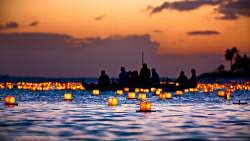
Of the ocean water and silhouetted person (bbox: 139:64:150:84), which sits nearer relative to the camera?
the ocean water

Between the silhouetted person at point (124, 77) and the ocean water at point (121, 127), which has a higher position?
the silhouetted person at point (124, 77)

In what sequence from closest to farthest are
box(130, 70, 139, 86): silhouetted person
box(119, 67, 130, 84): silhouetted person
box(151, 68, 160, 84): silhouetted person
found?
box(151, 68, 160, 84): silhouetted person < box(119, 67, 130, 84): silhouetted person < box(130, 70, 139, 86): silhouetted person

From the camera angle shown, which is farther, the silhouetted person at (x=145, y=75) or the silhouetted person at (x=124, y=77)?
the silhouetted person at (x=124, y=77)

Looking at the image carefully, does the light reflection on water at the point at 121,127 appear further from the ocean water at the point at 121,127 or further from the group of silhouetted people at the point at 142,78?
the group of silhouetted people at the point at 142,78

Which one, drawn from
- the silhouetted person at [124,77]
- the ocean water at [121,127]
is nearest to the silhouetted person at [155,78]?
the silhouetted person at [124,77]

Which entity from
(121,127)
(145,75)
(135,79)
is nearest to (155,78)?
(145,75)

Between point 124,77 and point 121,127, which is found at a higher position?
point 124,77

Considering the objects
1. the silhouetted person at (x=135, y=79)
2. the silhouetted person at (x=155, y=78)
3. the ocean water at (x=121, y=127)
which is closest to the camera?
the ocean water at (x=121, y=127)

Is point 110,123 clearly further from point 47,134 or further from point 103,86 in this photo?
point 103,86

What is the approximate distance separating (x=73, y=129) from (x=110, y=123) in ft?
5.69

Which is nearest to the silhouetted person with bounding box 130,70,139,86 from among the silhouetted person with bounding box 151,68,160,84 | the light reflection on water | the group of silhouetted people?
the group of silhouetted people

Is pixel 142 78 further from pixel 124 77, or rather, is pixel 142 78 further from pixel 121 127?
pixel 121 127

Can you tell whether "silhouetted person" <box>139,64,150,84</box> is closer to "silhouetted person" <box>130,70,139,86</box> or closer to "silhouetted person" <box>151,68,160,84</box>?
"silhouetted person" <box>151,68,160,84</box>

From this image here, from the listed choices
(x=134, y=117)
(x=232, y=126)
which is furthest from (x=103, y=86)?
(x=232, y=126)
